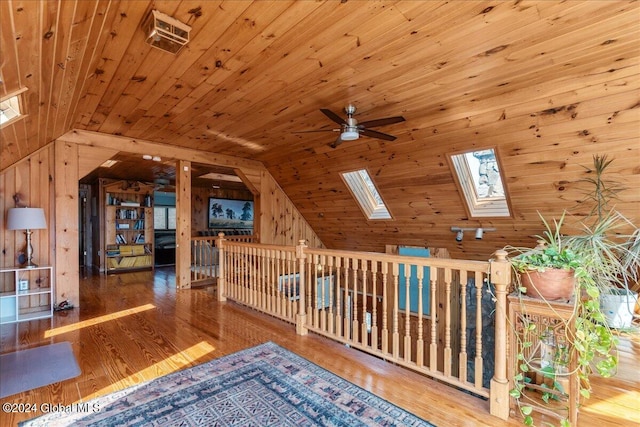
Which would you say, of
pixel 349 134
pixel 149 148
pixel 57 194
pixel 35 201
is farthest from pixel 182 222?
pixel 349 134

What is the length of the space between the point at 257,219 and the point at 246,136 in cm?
229

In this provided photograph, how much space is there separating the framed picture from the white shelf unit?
506cm

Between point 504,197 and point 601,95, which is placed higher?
point 601,95

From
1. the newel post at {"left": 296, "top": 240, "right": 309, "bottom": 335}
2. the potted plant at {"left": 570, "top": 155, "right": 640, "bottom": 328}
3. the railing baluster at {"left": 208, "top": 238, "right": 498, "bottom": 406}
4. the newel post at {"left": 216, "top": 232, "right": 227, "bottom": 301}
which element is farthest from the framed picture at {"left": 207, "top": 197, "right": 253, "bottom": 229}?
the potted plant at {"left": 570, "top": 155, "right": 640, "bottom": 328}

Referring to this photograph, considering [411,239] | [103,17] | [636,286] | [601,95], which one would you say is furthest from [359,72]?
[636,286]

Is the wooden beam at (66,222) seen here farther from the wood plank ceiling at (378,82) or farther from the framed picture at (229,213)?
the framed picture at (229,213)

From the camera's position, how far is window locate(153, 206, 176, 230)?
880 cm

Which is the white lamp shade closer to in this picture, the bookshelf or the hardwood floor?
the hardwood floor

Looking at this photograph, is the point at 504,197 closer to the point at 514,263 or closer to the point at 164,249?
the point at 514,263

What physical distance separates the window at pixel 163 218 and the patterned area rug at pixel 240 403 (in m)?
7.22

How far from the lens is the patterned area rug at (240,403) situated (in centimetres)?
191

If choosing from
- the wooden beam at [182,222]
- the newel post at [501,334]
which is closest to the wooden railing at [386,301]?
the newel post at [501,334]

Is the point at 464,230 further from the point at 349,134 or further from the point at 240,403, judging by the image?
the point at 240,403

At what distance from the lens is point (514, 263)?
194 centimetres
